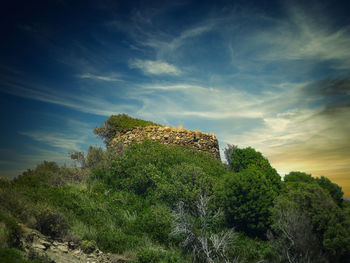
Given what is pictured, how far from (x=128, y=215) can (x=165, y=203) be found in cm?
207

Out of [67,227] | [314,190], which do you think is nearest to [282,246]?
[314,190]

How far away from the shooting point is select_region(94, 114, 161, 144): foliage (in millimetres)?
24953

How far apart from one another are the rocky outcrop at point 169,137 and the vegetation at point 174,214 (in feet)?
18.3

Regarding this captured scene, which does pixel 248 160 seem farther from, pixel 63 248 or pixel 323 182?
pixel 63 248

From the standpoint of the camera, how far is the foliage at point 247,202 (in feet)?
39.6

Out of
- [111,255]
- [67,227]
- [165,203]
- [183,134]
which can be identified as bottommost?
[111,255]

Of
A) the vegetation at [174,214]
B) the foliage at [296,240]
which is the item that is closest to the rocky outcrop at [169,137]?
the vegetation at [174,214]

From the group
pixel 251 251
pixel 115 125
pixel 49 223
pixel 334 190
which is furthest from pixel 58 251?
pixel 115 125

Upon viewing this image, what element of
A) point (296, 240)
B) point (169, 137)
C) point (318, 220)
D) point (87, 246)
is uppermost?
point (169, 137)

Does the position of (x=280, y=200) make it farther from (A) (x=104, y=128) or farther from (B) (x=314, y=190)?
(A) (x=104, y=128)

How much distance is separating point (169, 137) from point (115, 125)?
262 inches

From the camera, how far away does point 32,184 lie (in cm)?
1295

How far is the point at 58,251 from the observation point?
22.1 ft

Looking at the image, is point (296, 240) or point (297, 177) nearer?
point (296, 240)
